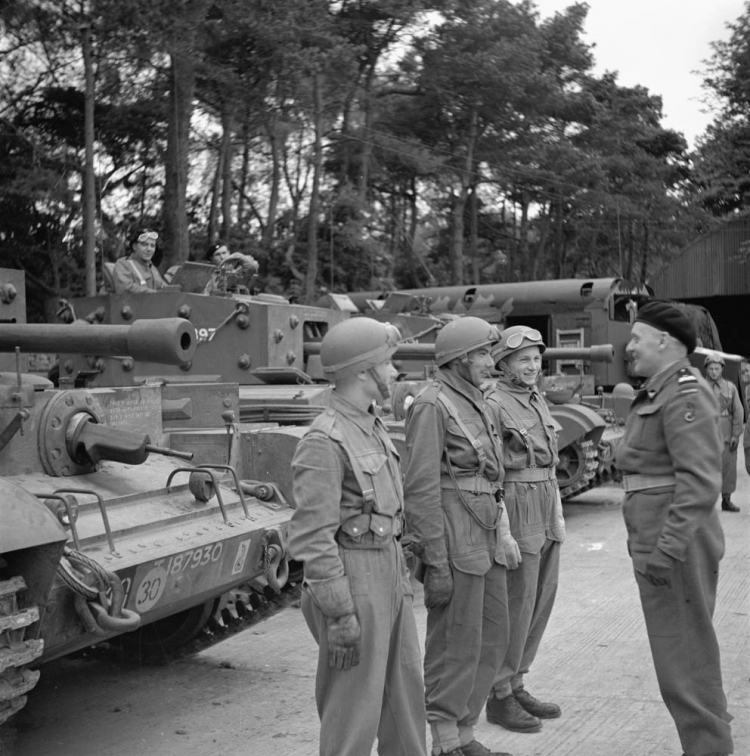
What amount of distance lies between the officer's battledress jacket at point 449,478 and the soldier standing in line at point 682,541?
1.93ft

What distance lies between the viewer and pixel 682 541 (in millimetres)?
3803

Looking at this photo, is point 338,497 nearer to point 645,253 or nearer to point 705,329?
point 705,329

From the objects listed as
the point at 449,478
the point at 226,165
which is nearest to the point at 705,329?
the point at 226,165

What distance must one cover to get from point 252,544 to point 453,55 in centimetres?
2189

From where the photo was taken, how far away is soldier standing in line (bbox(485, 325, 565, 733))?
4703 mm

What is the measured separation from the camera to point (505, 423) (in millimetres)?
4871

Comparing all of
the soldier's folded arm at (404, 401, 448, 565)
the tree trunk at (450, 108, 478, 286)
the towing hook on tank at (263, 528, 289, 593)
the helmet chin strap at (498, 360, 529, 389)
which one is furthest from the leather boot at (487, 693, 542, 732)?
the tree trunk at (450, 108, 478, 286)

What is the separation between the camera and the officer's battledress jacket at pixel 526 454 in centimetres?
474

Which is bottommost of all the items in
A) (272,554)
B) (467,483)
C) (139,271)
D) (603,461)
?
(603,461)

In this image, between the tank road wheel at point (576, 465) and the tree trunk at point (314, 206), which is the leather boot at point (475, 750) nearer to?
the tank road wheel at point (576, 465)

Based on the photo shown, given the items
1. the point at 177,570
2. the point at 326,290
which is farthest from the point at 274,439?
the point at 326,290

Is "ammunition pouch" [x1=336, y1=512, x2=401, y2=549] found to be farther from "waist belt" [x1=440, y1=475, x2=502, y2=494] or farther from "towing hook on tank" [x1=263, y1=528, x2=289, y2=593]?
"towing hook on tank" [x1=263, y1=528, x2=289, y2=593]

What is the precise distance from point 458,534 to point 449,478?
0.23 metres

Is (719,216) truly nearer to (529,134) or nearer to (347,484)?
(529,134)
